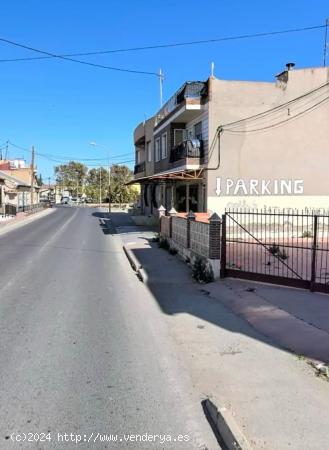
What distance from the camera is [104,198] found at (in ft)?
331

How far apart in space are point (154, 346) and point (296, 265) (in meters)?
7.93

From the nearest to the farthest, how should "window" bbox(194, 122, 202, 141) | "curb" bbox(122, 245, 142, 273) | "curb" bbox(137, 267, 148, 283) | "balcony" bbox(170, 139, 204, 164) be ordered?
"curb" bbox(137, 267, 148, 283)
"curb" bbox(122, 245, 142, 273)
"balcony" bbox(170, 139, 204, 164)
"window" bbox(194, 122, 202, 141)

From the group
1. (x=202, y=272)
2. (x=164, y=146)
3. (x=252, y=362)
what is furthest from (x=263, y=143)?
(x=252, y=362)

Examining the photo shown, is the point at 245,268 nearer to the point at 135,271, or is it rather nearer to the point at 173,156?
the point at 135,271

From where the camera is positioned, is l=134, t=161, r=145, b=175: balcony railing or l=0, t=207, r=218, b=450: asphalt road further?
l=134, t=161, r=145, b=175: balcony railing

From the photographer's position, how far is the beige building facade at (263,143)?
2316cm

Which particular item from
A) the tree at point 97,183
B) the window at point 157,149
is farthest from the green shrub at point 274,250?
the tree at point 97,183

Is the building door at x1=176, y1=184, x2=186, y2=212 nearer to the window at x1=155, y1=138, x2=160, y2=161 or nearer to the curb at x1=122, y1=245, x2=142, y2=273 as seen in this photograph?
the window at x1=155, y1=138, x2=160, y2=161

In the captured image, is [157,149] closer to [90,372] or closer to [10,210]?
[10,210]

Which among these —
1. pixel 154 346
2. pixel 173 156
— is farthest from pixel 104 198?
pixel 154 346

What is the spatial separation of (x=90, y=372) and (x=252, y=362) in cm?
190

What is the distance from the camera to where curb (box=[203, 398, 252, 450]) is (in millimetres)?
3744

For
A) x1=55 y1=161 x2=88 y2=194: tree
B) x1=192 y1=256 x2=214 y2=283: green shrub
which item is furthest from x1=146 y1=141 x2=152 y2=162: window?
x1=55 y1=161 x2=88 y2=194: tree

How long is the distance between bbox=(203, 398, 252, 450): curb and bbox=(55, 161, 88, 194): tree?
12935 cm
